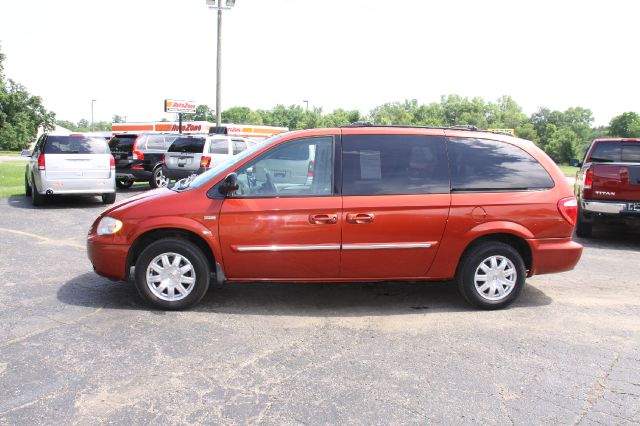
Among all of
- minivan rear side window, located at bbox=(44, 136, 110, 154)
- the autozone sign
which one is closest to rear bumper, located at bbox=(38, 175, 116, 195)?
minivan rear side window, located at bbox=(44, 136, 110, 154)

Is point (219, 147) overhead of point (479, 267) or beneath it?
overhead

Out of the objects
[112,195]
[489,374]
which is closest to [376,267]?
[489,374]

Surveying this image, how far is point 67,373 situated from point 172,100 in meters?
24.1

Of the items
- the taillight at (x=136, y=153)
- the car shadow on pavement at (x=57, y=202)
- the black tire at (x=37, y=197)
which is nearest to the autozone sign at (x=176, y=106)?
the taillight at (x=136, y=153)

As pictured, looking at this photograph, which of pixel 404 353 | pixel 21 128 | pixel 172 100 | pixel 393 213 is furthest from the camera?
pixel 21 128

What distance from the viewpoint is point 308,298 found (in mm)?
5367

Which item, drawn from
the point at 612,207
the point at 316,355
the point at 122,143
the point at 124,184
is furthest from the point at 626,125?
the point at 316,355

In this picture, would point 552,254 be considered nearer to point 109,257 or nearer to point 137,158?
point 109,257

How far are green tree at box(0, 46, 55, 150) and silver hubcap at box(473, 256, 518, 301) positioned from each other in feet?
190

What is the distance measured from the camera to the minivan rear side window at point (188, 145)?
47.9 feet

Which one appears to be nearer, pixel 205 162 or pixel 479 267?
pixel 479 267

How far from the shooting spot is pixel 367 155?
494cm

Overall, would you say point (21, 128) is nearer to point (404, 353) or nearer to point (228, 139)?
point (228, 139)

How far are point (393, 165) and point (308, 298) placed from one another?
1670 millimetres
